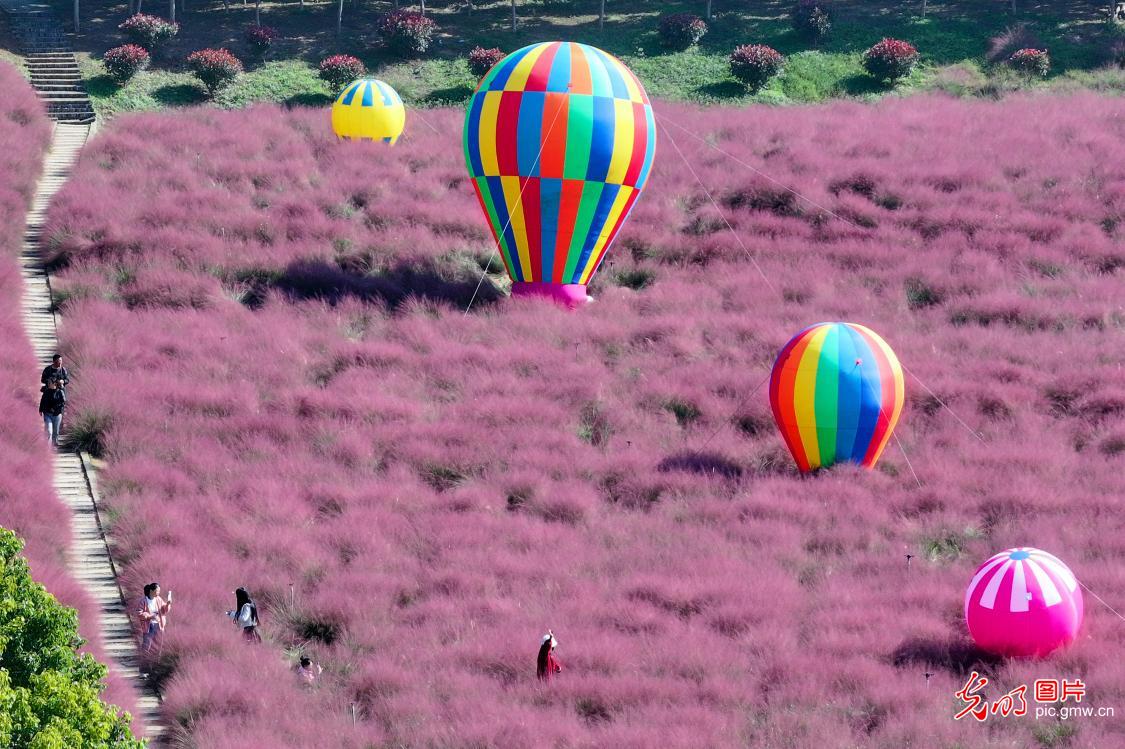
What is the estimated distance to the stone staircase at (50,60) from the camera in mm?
38969

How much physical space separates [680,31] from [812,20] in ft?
12.2

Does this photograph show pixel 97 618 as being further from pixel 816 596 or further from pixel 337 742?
pixel 816 596

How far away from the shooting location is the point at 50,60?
138ft

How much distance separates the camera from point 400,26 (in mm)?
44125

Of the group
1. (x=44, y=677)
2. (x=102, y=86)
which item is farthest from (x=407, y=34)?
(x=44, y=677)

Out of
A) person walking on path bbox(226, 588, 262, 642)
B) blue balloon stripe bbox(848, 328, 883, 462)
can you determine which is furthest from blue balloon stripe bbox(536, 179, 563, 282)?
person walking on path bbox(226, 588, 262, 642)

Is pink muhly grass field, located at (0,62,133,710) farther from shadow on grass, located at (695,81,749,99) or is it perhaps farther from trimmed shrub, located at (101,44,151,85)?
shadow on grass, located at (695,81,749,99)

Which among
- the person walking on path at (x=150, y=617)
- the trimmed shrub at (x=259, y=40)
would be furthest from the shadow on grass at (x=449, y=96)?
the person walking on path at (x=150, y=617)

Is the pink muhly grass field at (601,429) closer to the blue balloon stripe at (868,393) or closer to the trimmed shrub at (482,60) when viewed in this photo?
the blue balloon stripe at (868,393)

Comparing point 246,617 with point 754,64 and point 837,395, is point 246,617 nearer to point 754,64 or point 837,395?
point 837,395

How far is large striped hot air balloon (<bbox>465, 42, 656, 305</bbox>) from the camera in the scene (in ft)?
85.6

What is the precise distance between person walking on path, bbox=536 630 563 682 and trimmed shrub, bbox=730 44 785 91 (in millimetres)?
28936

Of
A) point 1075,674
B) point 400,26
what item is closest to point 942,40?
point 400,26

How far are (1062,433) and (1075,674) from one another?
7342 millimetres
